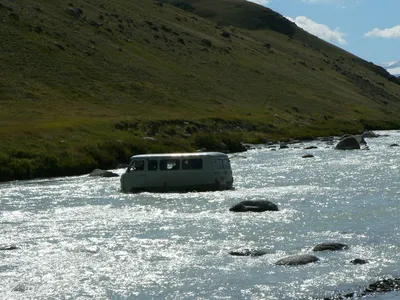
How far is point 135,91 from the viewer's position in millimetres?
117875

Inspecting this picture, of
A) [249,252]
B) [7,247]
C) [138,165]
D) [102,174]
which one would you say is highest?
[138,165]

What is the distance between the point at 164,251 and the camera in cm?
3241

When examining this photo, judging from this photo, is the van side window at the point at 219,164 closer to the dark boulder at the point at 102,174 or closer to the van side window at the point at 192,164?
the van side window at the point at 192,164

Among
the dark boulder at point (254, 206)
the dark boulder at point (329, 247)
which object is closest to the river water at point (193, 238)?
the dark boulder at point (329, 247)

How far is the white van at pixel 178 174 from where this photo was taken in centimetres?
5406

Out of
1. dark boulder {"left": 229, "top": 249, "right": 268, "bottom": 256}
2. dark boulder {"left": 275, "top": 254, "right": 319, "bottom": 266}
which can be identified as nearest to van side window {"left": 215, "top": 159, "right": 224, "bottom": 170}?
dark boulder {"left": 229, "top": 249, "right": 268, "bottom": 256}

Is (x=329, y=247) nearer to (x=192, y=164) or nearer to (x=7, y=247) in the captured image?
(x=7, y=247)

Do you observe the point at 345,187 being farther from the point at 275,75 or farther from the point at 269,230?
the point at 275,75

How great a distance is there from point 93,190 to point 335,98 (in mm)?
126522

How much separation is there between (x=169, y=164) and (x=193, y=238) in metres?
19.6

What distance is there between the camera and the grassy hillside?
3004 inches

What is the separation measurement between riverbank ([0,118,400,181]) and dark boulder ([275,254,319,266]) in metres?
37.6

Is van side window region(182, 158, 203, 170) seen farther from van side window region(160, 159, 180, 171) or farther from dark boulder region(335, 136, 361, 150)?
dark boulder region(335, 136, 361, 150)

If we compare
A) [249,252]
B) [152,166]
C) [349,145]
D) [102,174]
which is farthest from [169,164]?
[349,145]
